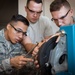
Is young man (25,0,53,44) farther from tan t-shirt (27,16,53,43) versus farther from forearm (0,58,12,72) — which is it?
forearm (0,58,12,72)

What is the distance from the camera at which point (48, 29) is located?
2246mm

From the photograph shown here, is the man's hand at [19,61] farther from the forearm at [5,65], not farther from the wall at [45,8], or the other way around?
the wall at [45,8]

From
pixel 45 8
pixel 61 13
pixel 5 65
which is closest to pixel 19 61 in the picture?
pixel 5 65

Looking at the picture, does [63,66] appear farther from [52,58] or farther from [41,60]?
[41,60]

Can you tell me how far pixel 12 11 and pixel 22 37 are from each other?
1543 millimetres

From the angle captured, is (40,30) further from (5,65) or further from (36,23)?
(5,65)

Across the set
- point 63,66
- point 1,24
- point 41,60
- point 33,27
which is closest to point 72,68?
point 63,66

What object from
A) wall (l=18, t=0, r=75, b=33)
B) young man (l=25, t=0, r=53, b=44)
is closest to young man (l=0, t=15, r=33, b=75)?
young man (l=25, t=0, r=53, b=44)

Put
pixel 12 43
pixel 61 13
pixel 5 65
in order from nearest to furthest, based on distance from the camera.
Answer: pixel 5 65 < pixel 61 13 < pixel 12 43

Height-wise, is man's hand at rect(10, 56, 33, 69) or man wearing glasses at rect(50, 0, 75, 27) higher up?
man wearing glasses at rect(50, 0, 75, 27)

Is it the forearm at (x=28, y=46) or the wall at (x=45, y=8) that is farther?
the wall at (x=45, y=8)

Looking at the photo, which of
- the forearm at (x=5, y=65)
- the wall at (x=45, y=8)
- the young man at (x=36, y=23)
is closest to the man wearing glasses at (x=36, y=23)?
the young man at (x=36, y=23)

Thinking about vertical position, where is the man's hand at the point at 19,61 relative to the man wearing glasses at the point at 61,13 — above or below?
below

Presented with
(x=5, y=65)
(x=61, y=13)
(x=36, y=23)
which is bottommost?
(x=5, y=65)
